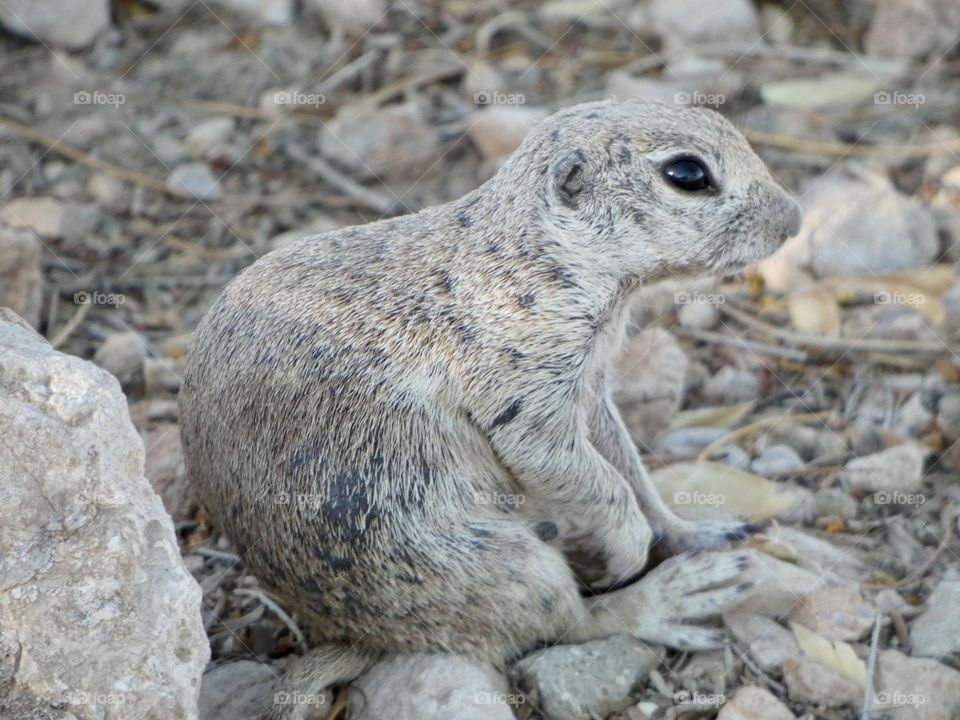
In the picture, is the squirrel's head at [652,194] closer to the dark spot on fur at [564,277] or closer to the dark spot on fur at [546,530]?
the dark spot on fur at [564,277]

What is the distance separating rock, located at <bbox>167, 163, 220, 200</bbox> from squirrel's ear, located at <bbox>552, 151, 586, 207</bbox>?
11.2 ft

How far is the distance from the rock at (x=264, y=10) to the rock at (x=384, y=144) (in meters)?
1.19

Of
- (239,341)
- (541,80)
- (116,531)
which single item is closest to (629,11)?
(541,80)

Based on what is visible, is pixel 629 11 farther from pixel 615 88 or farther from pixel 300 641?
pixel 300 641

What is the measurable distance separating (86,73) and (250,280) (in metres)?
4.13

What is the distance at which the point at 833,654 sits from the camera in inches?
169

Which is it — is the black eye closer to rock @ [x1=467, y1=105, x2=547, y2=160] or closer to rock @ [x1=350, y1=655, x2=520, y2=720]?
rock @ [x1=350, y1=655, x2=520, y2=720]

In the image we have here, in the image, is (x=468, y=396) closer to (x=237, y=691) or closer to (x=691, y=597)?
(x=691, y=597)

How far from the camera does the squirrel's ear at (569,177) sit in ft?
14.1

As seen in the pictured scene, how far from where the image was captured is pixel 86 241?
684 centimetres

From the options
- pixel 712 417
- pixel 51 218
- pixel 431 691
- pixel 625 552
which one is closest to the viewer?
pixel 431 691

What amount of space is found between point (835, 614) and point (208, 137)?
16.0ft

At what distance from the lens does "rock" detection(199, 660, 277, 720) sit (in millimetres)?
4156

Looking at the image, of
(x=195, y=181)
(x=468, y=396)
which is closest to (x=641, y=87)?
(x=195, y=181)
